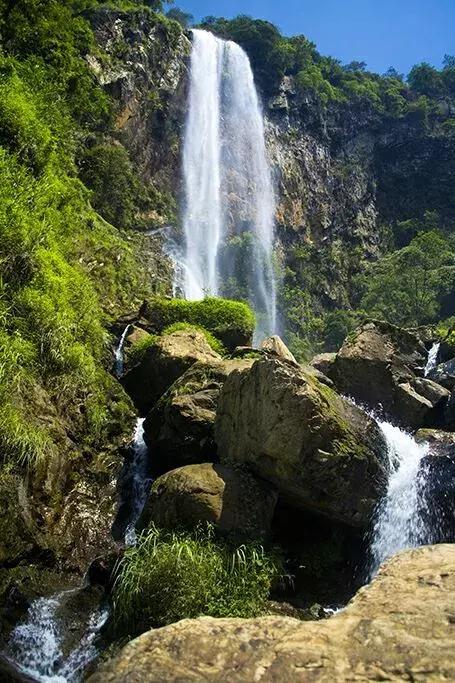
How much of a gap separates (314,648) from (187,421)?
7.99 meters

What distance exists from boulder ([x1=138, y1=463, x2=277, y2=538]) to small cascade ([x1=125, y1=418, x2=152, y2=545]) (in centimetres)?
138

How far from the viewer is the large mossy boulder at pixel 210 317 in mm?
17219

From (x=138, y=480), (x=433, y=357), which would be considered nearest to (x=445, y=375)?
(x=433, y=357)

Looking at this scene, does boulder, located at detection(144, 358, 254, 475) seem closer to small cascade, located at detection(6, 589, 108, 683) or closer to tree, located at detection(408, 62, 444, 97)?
small cascade, located at detection(6, 589, 108, 683)

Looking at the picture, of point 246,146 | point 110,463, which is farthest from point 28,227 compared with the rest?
point 246,146

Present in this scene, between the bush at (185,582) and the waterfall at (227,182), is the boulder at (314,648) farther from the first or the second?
the waterfall at (227,182)

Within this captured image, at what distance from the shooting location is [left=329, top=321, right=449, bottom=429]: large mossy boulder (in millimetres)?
15727

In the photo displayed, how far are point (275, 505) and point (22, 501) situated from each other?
3872 mm

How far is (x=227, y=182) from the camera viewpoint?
36.9m

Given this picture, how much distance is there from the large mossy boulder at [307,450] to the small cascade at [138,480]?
2.13 metres

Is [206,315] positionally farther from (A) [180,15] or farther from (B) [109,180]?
(A) [180,15]

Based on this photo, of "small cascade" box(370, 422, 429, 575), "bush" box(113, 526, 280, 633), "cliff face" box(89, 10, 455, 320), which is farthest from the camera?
"cliff face" box(89, 10, 455, 320)

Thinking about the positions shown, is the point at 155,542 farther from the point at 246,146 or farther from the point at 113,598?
the point at 246,146

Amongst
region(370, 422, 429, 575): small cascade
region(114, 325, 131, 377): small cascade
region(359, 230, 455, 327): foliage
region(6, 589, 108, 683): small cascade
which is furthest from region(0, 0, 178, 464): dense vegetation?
region(359, 230, 455, 327): foliage
